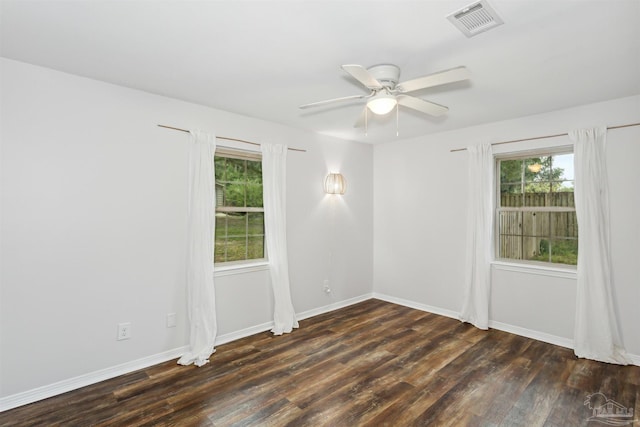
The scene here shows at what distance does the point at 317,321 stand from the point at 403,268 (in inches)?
62.8

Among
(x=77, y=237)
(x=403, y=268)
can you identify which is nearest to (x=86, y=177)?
(x=77, y=237)

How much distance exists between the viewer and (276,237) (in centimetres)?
386

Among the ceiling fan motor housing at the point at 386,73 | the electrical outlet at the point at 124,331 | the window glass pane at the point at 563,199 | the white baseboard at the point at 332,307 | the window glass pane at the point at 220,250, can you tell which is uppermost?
the ceiling fan motor housing at the point at 386,73

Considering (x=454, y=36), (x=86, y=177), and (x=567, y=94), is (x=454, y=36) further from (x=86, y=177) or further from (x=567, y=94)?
(x=86, y=177)

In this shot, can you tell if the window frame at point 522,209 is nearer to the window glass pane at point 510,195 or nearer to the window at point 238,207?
the window glass pane at point 510,195

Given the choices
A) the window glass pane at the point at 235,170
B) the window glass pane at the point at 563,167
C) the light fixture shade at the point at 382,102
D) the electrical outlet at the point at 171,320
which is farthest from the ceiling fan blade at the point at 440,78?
the electrical outlet at the point at 171,320

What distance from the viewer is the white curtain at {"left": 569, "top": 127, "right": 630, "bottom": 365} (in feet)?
10.1

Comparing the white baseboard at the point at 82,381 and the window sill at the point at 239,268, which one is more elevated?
the window sill at the point at 239,268

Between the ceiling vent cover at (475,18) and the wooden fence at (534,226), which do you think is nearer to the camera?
the ceiling vent cover at (475,18)

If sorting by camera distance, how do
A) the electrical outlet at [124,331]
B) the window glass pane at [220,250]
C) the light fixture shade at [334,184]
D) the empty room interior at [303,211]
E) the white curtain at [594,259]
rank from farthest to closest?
the light fixture shade at [334,184]
the window glass pane at [220,250]
the white curtain at [594,259]
the electrical outlet at [124,331]
the empty room interior at [303,211]

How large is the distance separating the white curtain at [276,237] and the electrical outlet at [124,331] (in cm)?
152

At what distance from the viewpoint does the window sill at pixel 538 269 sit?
3.45 meters

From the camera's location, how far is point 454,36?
6.61ft
